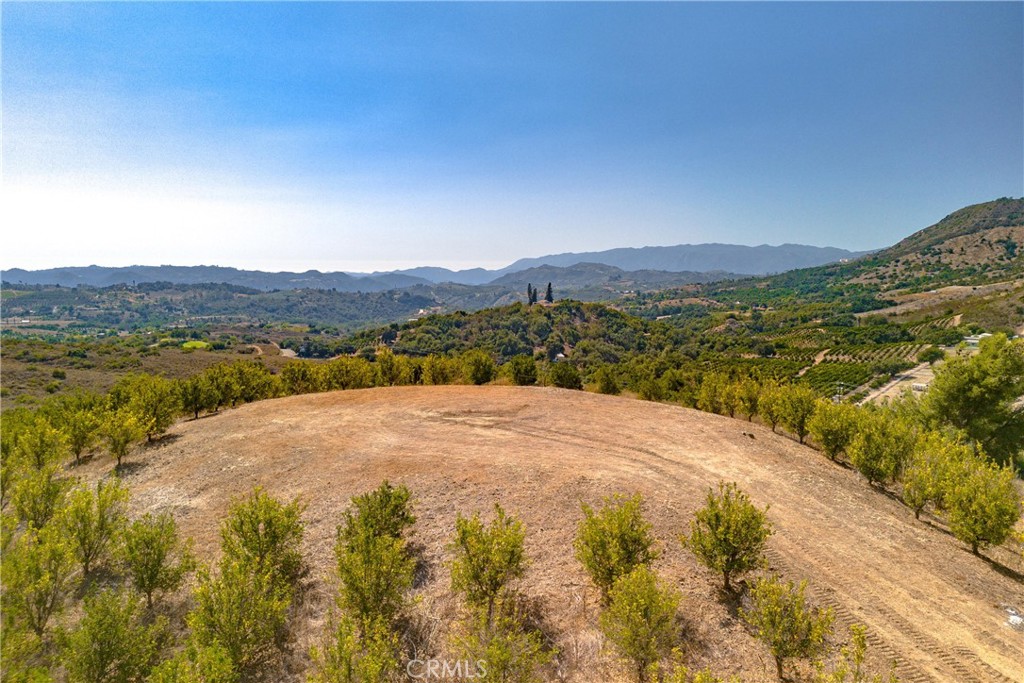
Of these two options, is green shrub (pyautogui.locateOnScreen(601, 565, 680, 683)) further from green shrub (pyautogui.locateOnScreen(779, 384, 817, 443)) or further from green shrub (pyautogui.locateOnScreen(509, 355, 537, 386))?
green shrub (pyautogui.locateOnScreen(509, 355, 537, 386))

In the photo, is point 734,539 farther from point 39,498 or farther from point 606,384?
point 606,384

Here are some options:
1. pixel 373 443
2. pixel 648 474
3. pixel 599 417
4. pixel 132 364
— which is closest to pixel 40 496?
pixel 373 443

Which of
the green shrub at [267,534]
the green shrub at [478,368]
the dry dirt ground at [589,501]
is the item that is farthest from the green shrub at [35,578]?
the green shrub at [478,368]

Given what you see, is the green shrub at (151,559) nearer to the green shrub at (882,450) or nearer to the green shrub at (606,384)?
the green shrub at (882,450)

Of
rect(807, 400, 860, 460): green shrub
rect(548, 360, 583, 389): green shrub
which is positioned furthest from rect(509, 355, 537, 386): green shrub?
rect(807, 400, 860, 460): green shrub

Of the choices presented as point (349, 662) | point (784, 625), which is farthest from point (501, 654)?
point (784, 625)

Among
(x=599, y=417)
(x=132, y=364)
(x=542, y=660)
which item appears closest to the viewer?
(x=542, y=660)

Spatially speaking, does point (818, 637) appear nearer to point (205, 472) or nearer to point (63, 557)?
point (63, 557)

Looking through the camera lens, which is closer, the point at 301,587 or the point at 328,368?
the point at 301,587
